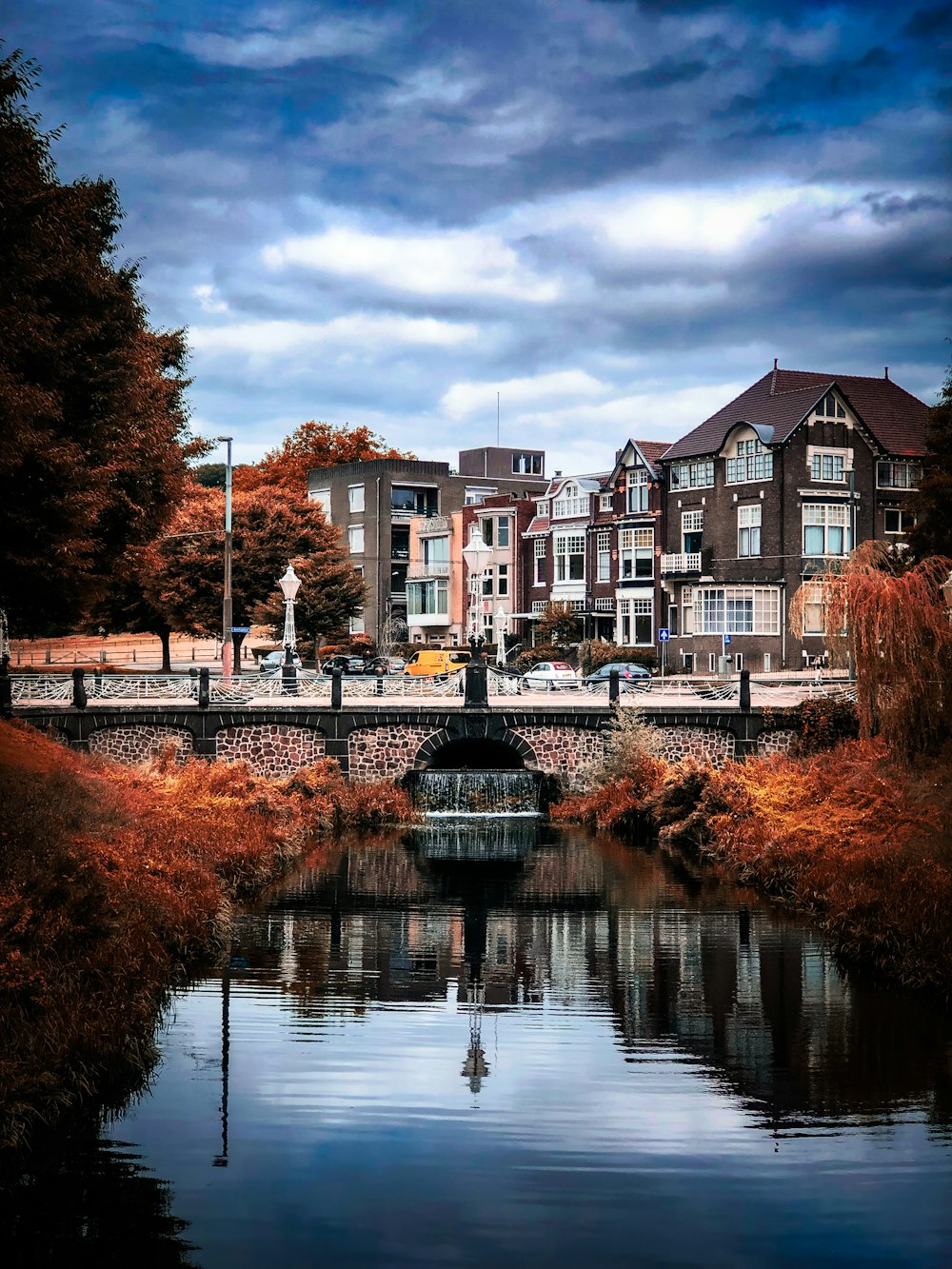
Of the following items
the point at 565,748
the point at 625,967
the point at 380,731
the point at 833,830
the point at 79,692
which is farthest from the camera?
the point at 565,748

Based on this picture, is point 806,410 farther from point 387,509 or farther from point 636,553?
point 387,509

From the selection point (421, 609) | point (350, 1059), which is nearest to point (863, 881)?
point (350, 1059)

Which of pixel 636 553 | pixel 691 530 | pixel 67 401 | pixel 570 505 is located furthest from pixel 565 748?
pixel 570 505

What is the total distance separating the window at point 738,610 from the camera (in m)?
66.3

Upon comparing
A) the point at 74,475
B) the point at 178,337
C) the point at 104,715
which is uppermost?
the point at 178,337

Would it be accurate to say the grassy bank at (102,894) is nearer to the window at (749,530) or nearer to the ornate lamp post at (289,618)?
the ornate lamp post at (289,618)

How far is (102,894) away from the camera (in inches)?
663

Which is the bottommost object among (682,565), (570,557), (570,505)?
(682,565)

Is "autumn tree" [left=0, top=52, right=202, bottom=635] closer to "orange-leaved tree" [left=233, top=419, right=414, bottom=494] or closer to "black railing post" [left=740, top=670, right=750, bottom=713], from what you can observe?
"black railing post" [left=740, top=670, right=750, bottom=713]

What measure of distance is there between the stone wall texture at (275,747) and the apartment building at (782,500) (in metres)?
30.9

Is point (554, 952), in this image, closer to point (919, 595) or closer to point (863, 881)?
point (863, 881)

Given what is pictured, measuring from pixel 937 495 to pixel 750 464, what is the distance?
23.9 m

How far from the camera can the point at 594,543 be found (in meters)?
78.2

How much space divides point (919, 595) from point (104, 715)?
21808 millimetres
